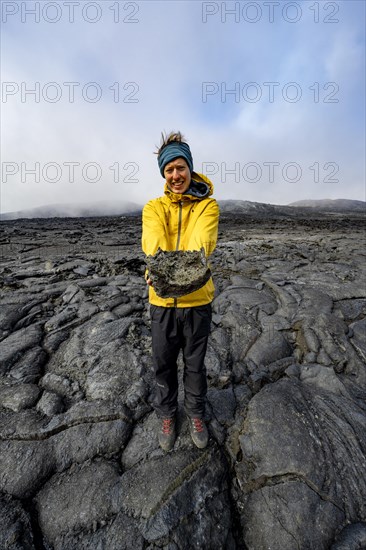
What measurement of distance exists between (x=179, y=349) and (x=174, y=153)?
8.03 feet

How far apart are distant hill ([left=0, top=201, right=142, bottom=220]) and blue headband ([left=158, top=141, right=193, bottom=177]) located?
71.1m

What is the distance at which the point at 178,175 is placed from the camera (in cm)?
307

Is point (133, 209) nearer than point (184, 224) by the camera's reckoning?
No

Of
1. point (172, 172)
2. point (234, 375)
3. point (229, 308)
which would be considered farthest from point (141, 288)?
point (172, 172)

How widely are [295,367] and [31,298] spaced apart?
6735 millimetres

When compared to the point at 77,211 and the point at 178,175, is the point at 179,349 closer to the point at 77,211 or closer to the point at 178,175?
the point at 178,175

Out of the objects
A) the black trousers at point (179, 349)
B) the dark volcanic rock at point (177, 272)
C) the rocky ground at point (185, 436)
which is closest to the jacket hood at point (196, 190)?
the dark volcanic rock at point (177, 272)

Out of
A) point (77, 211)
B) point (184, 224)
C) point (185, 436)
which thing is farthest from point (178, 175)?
point (77, 211)

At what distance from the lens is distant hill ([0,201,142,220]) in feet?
248

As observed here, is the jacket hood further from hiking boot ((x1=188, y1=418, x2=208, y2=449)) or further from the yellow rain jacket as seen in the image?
hiking boot ((x1=188, y1=418, x2=208, y2=449))

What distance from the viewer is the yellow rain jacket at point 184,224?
9.84 feet

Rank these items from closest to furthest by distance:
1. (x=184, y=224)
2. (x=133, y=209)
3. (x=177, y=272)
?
(x=177, y=272)
(x=184, y=224)
(x=133, y=209)

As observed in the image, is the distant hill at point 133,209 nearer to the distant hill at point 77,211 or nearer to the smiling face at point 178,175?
the distant hill at point 77,211

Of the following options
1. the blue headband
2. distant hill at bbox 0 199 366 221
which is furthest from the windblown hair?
distant hill at bbox 0 199 366 221
